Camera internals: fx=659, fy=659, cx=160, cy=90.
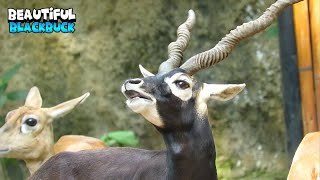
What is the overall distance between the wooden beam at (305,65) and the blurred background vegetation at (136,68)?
2.64ft

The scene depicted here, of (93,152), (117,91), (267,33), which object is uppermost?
(267,33)

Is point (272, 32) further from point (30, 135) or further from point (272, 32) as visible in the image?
point (30, 135)

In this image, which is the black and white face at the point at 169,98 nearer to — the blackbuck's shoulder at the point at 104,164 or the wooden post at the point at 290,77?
the blackbuck's shoulder at the point at 104,164

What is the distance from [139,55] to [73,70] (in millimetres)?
727

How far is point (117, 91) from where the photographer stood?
23.2ft

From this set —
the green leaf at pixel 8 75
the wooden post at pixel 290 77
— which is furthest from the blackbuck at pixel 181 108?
the green leaf at pixel 8 75

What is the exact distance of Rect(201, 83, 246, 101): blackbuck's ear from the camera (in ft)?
13.2

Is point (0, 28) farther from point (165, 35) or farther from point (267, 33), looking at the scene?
point (267, 33)

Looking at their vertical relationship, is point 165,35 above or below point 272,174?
above

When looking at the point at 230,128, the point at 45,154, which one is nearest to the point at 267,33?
the point at 230,128

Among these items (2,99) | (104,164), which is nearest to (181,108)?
(104,164)

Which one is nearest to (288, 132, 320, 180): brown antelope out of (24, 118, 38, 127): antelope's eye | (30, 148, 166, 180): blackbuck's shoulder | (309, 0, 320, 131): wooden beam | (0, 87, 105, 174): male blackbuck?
(30, 148, 166, 180): blackbuck's shoulder

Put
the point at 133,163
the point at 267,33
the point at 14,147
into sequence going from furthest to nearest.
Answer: the point at 267,33
the point at 14,147
the point at 133,163

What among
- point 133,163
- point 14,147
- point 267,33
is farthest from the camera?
point 267,33
